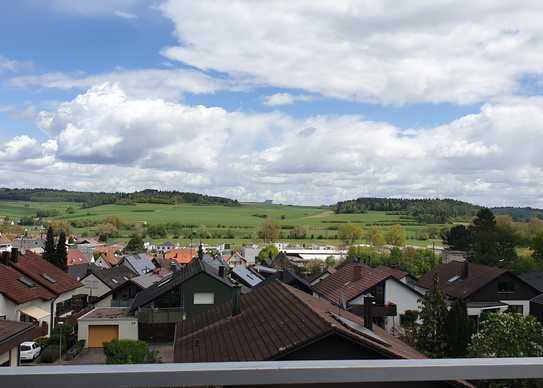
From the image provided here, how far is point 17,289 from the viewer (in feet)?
79.1

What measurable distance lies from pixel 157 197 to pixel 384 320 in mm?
131768

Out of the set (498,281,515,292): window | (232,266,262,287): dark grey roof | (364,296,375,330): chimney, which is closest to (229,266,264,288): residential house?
(232,266,262,287): dark grey roof

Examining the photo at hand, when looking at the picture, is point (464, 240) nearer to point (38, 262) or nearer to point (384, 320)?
point (384, 320)

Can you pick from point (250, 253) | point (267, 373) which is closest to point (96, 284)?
point (267, 373)

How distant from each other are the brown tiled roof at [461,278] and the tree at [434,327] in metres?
11.7

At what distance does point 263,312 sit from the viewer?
43.9ft

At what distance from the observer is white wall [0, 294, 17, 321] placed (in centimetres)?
2266

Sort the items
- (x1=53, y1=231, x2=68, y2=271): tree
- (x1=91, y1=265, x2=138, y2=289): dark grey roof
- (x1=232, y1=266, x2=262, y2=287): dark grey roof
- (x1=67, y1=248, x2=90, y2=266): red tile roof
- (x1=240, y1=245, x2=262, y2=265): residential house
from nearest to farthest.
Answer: (x1=232, y1=266, x2=262, y2=287): dark grey roof, (x1=91, y1=265, x2=138, y2=289): dark grey roof, (x1=53, y1=231, x2=68, y2=271): tree, (x1=67, y1=248, x2=90, y2=266): red tile roof, (x1=240, y1=245, x2=262, y2=265): residential house

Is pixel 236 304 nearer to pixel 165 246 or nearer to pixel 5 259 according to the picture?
pixel 5 259

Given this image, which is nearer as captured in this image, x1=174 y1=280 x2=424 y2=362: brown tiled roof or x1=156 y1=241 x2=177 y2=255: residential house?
x1=174 y1=280 x2=424 y2=362: brown tiled roof

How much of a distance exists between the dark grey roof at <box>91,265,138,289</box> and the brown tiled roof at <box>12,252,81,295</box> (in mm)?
13837

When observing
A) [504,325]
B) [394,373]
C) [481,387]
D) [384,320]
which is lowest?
[384,320]

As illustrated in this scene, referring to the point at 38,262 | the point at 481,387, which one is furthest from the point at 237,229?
the point at 481,387

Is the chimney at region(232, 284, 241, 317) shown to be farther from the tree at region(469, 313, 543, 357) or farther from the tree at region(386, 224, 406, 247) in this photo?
the tree at region(386, 224, 406, 247)
